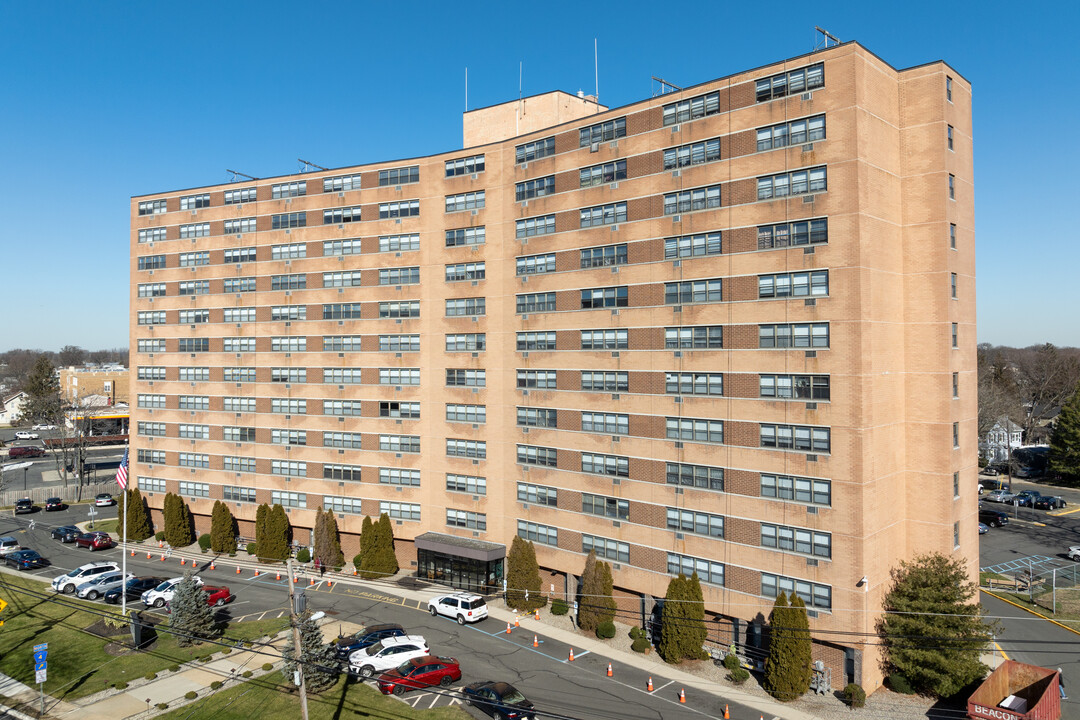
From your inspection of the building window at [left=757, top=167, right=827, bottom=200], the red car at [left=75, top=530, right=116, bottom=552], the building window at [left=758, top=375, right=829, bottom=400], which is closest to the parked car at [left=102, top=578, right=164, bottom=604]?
the red car at [left=75, top=530, right=116, bottom=552]

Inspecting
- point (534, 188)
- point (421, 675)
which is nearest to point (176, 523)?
point (421, 675)

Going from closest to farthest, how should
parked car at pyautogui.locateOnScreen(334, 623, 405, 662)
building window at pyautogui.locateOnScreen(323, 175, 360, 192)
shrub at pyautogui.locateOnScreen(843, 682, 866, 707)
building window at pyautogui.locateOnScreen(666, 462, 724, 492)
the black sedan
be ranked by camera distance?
the black sedan, shrub at pyautogui.locateOnScreen(843, 682, 866, 707), parked car at pyautogui.locateOnScreen(334, 623, 405, 662), building window at pyautogui.locateOnScreen(666, 462, 724, 492), building window at pyautogui.locateOnScreen(323, 175, 360, 192)

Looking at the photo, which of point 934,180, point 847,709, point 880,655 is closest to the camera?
point 847,709

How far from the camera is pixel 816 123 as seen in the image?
35.7 m

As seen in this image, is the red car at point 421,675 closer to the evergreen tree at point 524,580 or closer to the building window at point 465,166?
the evergreen tree at point 524,580

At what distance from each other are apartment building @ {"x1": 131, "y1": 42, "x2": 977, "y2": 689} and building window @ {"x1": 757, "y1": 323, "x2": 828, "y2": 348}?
121 mm

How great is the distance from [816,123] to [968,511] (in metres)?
24.4

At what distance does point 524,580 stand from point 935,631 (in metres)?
24.6

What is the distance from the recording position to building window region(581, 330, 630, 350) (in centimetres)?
4350

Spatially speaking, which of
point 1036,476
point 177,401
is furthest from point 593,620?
Answer: point 1036,476

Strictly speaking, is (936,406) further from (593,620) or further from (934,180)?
(593,620)

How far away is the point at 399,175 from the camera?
5566 cm

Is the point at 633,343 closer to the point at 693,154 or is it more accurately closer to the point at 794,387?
the point at 794,387

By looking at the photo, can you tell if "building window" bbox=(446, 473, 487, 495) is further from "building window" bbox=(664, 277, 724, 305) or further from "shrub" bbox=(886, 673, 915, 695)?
"shrub" bbox=(886, 673, 915, 695)
